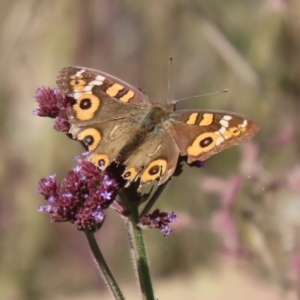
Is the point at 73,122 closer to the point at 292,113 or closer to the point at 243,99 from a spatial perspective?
the point at 292,113

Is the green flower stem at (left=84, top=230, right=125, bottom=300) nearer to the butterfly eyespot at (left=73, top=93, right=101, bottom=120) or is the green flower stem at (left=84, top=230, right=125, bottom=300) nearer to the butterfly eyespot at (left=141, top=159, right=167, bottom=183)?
the butterfly eyespot at (left=141, top=159, right=167, bottom=183)

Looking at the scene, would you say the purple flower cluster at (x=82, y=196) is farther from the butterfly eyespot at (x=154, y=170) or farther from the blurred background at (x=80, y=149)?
the blurred background at (x=80, y=149)

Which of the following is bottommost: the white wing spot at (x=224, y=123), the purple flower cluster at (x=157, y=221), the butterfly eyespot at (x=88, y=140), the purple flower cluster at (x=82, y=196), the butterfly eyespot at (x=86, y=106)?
the purple flower cluster at (x=157, y=221)

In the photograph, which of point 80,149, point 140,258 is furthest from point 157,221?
point 80,149

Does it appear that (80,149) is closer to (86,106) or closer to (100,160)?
(86,106)

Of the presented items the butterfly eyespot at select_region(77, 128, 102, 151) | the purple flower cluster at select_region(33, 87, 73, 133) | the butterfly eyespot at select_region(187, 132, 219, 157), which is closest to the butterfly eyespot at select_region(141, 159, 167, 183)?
the butterfly eyespot at select_region(187, 132, 219, 157)

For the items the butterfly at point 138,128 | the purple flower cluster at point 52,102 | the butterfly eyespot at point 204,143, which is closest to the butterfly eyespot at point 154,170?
the butterfly at point 138,128

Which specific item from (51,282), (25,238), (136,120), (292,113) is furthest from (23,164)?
(136,120)
